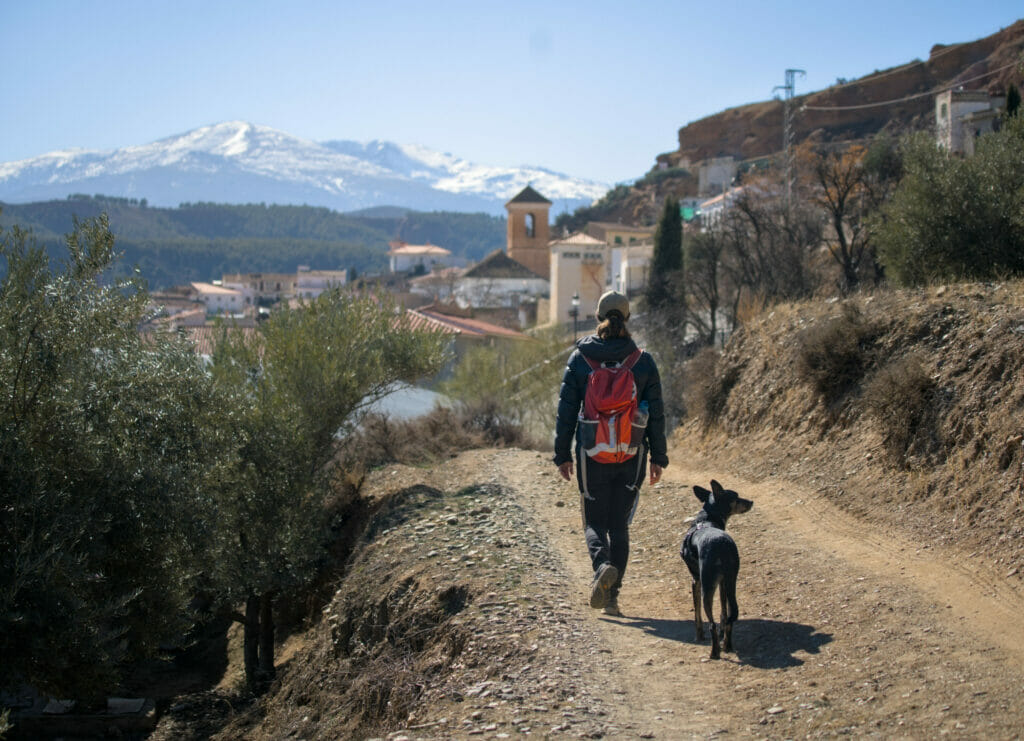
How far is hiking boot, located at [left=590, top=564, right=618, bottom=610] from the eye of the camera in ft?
20.9

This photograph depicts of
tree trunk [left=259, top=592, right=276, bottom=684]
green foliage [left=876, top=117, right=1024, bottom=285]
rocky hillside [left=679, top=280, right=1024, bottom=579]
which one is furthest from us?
tree trunk [left=259, top=592, right=276, bottom=684]

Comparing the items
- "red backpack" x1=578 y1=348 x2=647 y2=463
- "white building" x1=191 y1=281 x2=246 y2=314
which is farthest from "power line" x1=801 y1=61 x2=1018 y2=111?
"red backpack" x1=578 y1=348 x2=647 y2=463

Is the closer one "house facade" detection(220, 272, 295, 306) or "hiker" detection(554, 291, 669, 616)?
"hiker" detection(554, 291, 669, 616)

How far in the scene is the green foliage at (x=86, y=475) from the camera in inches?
308

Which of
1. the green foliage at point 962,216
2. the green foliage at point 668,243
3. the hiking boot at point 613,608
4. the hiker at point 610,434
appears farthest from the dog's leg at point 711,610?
the green foliage at point 668,243

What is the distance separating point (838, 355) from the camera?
11445mm

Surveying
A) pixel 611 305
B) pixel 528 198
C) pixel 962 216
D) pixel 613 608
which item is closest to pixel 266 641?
pixel 613 608

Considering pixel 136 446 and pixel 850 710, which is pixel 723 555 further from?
pixel 136 446

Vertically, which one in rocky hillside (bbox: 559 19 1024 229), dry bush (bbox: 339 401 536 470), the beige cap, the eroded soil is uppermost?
rocky hillside (bbox: 559 19 1024 229)

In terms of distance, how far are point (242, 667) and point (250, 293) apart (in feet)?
351

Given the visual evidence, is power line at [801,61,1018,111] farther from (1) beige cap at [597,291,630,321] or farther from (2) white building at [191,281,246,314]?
(1) beige cap at [597,291,630,321]

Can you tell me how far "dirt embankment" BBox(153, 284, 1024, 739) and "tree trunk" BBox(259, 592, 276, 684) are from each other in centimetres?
33

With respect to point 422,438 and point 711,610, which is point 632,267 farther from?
point 711,610

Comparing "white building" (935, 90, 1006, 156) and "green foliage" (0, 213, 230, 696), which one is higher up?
"white building" (935, 90, 1006, 156)
